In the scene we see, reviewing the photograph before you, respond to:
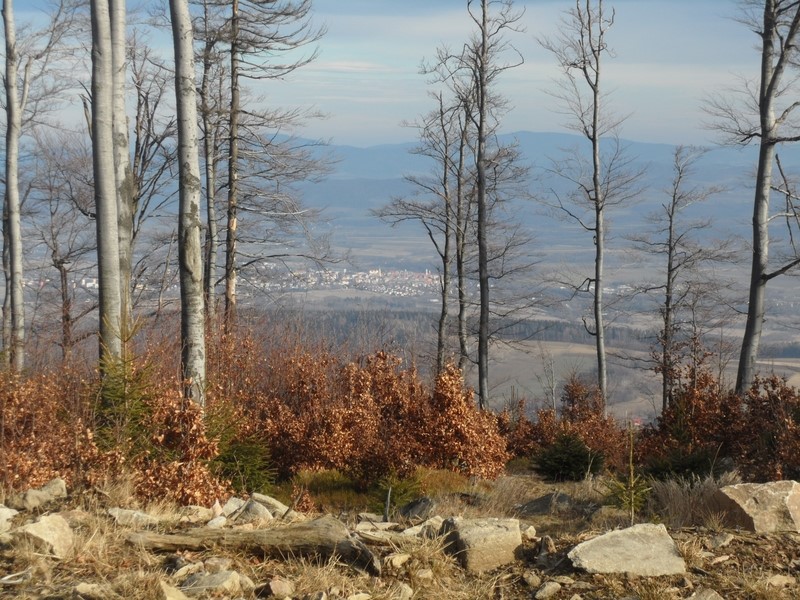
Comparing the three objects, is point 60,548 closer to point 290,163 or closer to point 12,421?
point 12,421

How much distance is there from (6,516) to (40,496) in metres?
0.61

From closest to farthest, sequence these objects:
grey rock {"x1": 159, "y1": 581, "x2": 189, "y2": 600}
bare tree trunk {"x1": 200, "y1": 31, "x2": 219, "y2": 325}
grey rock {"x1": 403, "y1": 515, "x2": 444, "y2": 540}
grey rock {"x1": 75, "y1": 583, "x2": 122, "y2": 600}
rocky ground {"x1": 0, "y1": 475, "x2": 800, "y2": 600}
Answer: grey rock {"x1": 159, "y1": 581, "x2": 189, "y2": 600}
grey rock {"x1": 75, "y1": 583, "x2": 122, "y2": 600}
rocky ground {"x1": 0, "y1": 475, "x2": 800, "y2": 600}
grey rock {"x1": 403, "y1": 515, "x2": 444, "y2": 540}
bare tree trunk {"x1": 200, "y1": 31, "x2": 219, "y2": 325}

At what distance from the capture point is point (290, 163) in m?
17.1

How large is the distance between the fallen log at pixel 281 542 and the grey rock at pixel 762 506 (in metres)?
2.69

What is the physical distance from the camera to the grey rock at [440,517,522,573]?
4555 millimetres

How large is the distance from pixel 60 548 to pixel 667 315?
65.0 feet

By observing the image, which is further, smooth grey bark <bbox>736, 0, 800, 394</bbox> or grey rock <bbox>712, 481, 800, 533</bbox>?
smooth grey bark <bbox>736, 0, 800, 394</bbox>

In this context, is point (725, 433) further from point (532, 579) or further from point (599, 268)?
point (599, 268)

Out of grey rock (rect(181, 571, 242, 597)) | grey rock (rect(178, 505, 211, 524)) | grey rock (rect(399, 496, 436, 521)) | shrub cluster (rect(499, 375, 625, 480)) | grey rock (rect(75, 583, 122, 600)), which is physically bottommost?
shrub cluster (rect(499, 375, 625, 480))

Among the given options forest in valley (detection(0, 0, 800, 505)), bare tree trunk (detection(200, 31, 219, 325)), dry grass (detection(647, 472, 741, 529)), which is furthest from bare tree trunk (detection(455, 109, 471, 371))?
dry grass (detection(647, 472, 741, 529))

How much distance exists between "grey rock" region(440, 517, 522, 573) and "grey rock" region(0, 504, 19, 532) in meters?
2.66

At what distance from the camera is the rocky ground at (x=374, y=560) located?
13.1 ft

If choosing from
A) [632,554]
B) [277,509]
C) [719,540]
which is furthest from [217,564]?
[719,540]

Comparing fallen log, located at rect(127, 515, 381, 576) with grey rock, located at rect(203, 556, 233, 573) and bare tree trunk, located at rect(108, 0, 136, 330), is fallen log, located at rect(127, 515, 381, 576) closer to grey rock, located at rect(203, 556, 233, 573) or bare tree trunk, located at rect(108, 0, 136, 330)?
grey rock, located at rect(203, 556, 233, 573)
